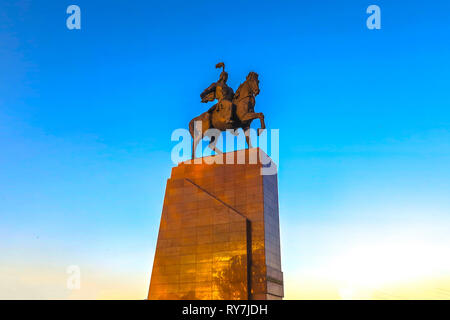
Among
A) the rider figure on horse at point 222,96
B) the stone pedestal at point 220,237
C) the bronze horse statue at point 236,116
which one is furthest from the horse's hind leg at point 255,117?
the stone pedestal at point 220,237

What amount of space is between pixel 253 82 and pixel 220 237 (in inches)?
243

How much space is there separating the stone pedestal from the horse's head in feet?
8.83

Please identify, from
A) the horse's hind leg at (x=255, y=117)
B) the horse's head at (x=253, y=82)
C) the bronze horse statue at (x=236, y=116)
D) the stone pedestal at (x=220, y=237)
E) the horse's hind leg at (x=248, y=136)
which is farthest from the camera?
the horse's head at (x=253, y=82)

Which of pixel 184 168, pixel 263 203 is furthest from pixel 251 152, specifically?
pixel 184 168

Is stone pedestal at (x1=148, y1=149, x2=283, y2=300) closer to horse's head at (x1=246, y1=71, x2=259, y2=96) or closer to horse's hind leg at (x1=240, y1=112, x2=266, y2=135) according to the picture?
horse's hind leg at (x1=240, y1=112, x2=266, y2=135)

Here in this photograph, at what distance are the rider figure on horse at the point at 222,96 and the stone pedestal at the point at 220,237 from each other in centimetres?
182

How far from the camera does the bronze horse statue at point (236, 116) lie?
15.3 m

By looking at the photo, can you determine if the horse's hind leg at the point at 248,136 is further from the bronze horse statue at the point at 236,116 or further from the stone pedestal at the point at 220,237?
the stone pedestal at the point at 220,237

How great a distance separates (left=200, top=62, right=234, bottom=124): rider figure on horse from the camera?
15625mm

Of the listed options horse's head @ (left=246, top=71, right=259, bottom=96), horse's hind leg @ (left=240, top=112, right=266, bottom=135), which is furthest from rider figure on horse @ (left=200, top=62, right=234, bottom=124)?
horse's head @ (left=246, top=71, right=259, bottom=96)

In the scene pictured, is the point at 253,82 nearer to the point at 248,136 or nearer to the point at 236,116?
the point at 236,116

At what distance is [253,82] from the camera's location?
15.6 meters

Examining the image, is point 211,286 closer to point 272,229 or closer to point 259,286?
point 259,286
